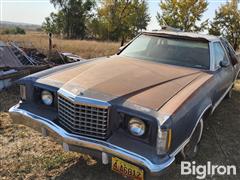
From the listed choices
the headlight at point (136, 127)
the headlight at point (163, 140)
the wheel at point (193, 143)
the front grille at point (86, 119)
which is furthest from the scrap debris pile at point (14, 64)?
the headlight at point (163, 140)

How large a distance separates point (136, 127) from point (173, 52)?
1959mm

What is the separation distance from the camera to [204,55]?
4141 mm

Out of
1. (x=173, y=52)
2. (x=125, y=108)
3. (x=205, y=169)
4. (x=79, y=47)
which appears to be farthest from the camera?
(x=79, y=47)

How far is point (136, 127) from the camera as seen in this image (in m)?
2.64

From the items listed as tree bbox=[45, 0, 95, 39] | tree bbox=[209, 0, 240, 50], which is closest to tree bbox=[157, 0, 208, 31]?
tree bbox=[209, 0, 240, 50]

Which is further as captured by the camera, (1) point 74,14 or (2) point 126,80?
(1) point 74,14

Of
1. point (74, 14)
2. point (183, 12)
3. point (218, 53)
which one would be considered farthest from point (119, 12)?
point (218, 53)

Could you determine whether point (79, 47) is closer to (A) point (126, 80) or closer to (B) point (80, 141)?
(A) point (126, 80)

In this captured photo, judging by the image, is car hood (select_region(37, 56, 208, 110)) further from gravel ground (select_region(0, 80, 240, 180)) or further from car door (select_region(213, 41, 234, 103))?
gravel ground (select_region(0, 80, 240, 180))

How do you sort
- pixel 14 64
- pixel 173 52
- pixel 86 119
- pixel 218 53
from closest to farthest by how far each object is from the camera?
pixel 86 119 → pixel 173 52 → pixel 218 53 → pixel 14 64

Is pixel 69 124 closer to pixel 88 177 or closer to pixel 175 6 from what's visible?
pixel 88 177

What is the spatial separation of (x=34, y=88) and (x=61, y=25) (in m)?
36.7

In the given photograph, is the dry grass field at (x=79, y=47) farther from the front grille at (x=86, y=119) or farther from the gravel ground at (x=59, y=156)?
the front grille at (x=86, y=119)

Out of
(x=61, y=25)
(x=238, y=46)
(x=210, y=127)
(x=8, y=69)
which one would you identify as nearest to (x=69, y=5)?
(x=61, y=25)
